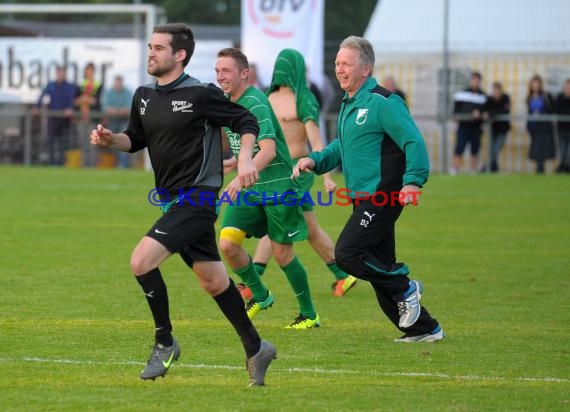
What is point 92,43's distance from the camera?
3031cm

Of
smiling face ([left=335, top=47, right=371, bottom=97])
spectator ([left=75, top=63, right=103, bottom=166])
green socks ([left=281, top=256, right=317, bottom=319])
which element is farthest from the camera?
spectator ([left=75, top=63, right=103, bottom=166])

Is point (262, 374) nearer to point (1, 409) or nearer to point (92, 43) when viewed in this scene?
point (1, 409)

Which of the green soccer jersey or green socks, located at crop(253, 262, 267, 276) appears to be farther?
green socks, located at crop(253, 262, 267, 276)

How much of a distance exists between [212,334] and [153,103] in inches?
90.7

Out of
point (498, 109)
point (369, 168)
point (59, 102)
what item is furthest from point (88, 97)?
point (369, 168)

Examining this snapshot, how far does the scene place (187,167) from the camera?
24.5 ft

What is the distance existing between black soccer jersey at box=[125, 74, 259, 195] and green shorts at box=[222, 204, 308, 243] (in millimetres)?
2361

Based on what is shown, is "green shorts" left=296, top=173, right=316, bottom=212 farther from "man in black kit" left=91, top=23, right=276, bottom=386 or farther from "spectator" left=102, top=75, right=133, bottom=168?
"spectator" left=102, top=75, right=133, bottom=168

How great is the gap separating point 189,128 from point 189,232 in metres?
0.62

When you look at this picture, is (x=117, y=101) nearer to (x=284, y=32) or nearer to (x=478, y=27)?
(x=284, y=32)

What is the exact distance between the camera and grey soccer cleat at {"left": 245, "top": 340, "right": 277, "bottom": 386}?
24.0ft

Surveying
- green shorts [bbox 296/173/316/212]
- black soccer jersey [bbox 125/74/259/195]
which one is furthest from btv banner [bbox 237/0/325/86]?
black soccer jersey [bbox 125/74/259/195]

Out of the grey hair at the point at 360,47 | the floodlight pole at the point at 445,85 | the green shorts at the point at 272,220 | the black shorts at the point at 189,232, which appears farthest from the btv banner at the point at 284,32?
the black shorts at the point at 189,232

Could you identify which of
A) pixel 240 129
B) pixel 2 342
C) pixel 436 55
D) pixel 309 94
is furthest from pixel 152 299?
pixel 436 55
